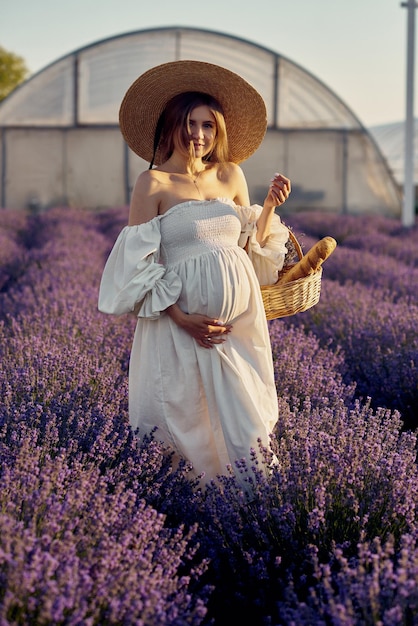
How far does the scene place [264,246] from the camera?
265cm

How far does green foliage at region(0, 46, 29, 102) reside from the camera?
34.9 metres

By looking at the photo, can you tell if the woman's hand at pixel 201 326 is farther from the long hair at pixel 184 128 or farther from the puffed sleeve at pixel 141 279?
the long hair at pixel 184 128

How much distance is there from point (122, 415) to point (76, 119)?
13.3 meters

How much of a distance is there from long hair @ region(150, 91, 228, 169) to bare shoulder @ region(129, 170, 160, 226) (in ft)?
0.51

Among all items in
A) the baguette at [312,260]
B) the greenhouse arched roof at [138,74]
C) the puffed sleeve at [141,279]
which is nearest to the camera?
the puffed sleeve at [141,279]

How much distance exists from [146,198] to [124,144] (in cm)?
1323

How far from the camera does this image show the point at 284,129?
15242 mm

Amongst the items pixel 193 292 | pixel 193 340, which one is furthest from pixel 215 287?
pixel 193 340

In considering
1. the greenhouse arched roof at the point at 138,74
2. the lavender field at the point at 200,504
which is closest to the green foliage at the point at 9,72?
the greenhouse arched roof at the point at 138,74

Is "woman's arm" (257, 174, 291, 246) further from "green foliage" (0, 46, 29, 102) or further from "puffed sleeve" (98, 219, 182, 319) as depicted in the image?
"green foliage" (0, 46, 29, 102)

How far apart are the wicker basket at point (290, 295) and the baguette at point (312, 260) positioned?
1.4 inches

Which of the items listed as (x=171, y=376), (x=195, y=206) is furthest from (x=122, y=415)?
(x=195, y=206)

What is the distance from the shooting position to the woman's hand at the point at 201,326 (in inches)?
92.9

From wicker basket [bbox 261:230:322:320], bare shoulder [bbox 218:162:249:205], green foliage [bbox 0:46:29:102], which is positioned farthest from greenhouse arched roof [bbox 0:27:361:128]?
green foliage [bbox 0:46:29:102]
